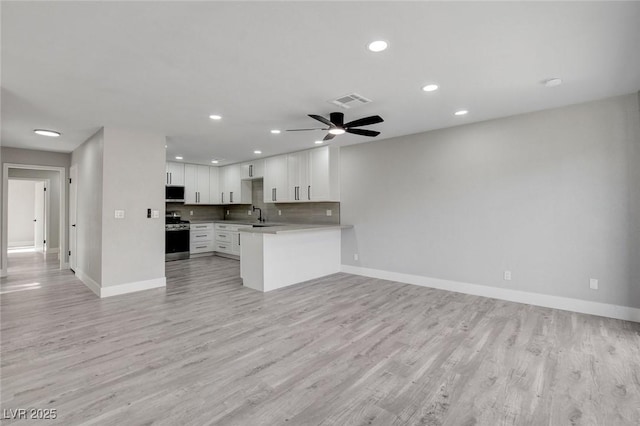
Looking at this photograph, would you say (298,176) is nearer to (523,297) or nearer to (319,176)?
(319,176)

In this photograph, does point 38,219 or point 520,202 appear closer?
point 520,202

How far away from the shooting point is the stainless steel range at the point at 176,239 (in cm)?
706

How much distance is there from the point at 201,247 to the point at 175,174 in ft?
6.51

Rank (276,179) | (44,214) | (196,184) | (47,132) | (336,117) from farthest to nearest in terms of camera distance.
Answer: (44,214)
(196,184)
(276,179)
(47,132)
(336,117)

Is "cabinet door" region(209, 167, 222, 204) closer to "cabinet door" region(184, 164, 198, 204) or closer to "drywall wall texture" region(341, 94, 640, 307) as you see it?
"cabinet door" region(184, 164, 198, 204)

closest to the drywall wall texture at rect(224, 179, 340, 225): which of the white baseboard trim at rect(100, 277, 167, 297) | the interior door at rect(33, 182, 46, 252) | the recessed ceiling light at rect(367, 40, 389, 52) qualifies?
the white baseboard trim at rect(100, 277, 167, 297)

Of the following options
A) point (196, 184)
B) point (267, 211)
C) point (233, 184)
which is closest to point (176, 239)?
point (196, 184)

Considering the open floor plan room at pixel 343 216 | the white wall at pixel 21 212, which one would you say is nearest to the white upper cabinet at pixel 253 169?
the open floor plan room at pixel 343 216

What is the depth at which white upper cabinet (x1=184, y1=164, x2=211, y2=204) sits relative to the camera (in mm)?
7793

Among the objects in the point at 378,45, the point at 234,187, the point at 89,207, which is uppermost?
the point at 378,45

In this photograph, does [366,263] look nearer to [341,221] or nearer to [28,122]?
[341,221]

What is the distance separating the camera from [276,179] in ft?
22.5

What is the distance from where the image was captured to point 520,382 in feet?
7.14

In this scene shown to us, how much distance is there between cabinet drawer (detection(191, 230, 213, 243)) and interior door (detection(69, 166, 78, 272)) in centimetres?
236
